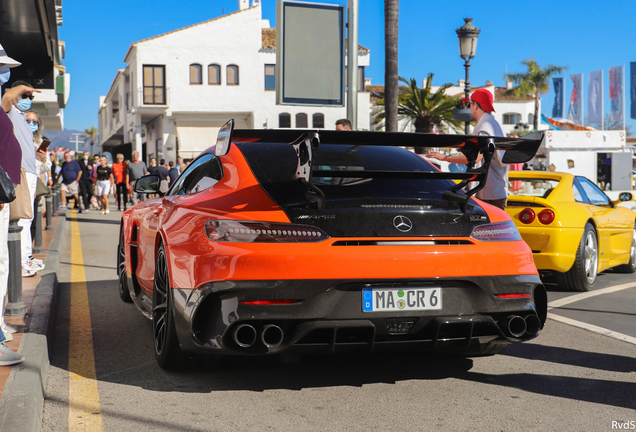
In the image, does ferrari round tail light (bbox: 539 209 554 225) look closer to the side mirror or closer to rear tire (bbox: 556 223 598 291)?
rear tire (bbox: 556 223 598 291)

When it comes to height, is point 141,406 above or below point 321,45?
below

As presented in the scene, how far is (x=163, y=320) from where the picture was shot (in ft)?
13.9

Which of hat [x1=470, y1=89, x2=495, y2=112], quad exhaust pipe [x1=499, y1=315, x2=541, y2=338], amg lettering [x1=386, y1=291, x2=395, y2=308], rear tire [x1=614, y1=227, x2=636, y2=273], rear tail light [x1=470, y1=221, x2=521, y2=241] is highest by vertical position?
hat [x1=470, y1=89, x2=495, y2=112]

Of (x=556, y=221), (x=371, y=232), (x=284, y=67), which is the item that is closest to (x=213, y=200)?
(x=371, y=232)

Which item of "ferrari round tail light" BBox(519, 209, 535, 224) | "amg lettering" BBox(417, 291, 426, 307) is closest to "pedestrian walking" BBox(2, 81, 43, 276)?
"amg lettering" BBox(417, 291, 426, 307)

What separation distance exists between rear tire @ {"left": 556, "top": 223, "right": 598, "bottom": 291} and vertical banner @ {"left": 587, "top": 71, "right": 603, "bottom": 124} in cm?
5243

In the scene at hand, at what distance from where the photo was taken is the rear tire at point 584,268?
729cm

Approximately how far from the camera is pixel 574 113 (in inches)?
2388

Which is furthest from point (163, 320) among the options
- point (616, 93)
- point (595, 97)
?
point (595, 97)

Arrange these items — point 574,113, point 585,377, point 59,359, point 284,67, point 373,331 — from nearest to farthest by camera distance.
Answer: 1. point 373,331
2. point 585,377
3. point 59,359
4. point 284,67
5. point 574,113

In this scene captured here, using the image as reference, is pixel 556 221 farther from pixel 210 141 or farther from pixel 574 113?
pixel 574 113

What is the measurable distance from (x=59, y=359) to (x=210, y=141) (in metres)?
40.2

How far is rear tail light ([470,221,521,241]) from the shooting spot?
150 inches

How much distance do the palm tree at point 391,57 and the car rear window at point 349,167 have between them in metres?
10.1
